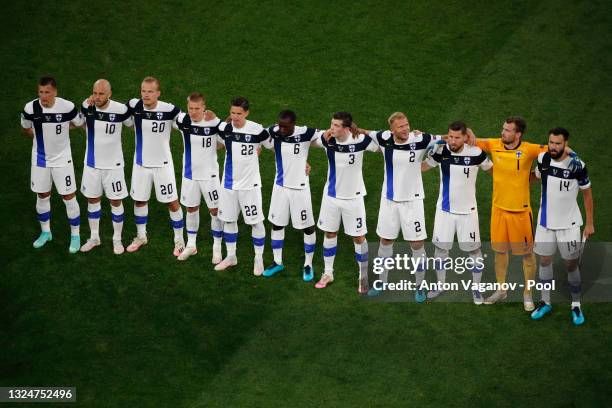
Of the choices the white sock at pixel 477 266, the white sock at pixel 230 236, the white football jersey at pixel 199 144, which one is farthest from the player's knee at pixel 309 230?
the white sock at pixel 477 266

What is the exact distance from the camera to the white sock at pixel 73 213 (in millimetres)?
17297

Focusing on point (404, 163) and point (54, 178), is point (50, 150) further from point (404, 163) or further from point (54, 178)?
point (404, 163)

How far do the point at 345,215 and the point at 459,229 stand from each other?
5.12 feet

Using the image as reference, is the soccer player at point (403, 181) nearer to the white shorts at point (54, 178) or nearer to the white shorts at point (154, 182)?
the white shorts at point (154, 182)

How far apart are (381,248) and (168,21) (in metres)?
7.17

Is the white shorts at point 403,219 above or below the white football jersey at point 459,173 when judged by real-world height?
below

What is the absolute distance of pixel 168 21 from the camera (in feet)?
70.0

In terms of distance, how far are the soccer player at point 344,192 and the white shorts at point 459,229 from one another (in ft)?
3.46

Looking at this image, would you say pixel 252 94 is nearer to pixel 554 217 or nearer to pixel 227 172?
pixel 227 172

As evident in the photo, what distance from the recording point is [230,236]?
1695 cm

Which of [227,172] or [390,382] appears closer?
[390,382]

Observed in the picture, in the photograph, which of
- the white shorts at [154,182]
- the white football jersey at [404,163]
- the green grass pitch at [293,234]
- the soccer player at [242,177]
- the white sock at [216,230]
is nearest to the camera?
the green grass pitch at [293,234]

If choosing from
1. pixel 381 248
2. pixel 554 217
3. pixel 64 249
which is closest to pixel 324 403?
pixel 381 248

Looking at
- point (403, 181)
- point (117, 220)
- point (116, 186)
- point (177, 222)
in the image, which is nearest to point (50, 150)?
point (116, 186)
